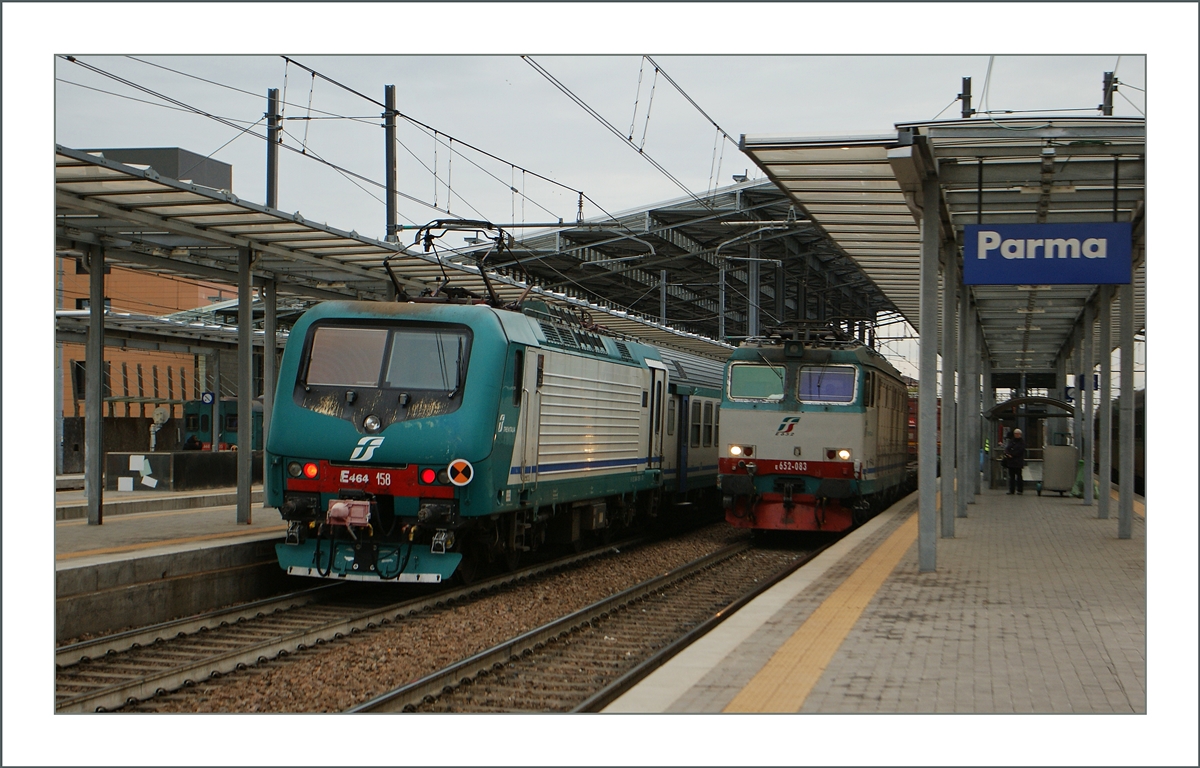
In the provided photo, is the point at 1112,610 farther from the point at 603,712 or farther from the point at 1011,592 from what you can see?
the point at 603,712

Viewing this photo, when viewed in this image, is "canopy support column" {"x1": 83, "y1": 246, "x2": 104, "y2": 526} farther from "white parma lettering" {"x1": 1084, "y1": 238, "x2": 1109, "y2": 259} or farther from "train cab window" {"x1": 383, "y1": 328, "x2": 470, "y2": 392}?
"white parma lettering" {"x1": 1084, "y1": 238, "x2": 1109, "y2": 259}

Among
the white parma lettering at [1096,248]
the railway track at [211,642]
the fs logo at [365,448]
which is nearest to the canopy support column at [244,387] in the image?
the railway track at [211,642]

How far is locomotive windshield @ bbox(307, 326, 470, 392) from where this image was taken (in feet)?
36.0

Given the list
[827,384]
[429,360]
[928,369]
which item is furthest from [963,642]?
[827,384]

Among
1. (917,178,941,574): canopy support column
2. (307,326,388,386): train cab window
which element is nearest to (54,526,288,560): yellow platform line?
(307,326,388,386): train cab window

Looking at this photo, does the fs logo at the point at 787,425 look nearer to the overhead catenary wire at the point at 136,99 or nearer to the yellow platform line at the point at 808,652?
the yellow platform line at the point at 808,652

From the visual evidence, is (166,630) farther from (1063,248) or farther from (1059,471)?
(1059,471)

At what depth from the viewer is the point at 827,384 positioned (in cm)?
1644

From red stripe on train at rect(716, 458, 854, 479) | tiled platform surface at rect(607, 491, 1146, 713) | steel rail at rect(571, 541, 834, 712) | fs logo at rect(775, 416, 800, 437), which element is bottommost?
steel rail at rect(571, 541, 834, 712)

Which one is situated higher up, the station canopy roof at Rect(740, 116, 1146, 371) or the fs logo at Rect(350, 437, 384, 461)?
the station canopy roof at Rect(740, 116, 1146, 371)

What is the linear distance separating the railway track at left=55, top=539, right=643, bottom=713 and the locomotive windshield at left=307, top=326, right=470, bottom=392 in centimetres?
223

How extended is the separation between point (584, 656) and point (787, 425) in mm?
7896

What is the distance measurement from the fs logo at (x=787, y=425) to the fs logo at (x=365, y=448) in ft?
24.1

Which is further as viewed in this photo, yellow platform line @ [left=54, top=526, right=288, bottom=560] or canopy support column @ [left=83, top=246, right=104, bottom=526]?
canopy support column @ [left=83, top=246, right=104, bottom=526]
